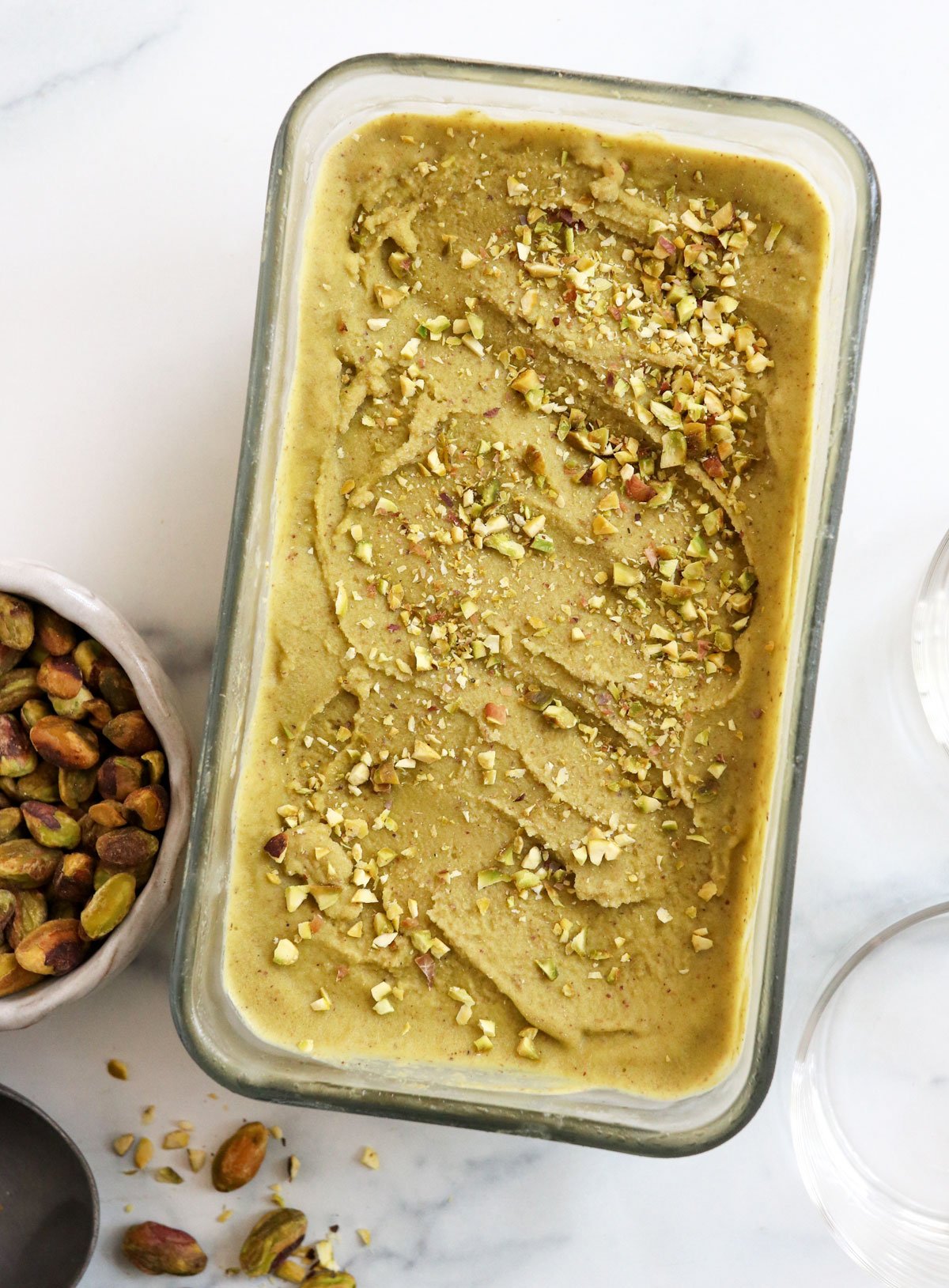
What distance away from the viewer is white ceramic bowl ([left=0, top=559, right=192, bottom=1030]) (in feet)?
4.85

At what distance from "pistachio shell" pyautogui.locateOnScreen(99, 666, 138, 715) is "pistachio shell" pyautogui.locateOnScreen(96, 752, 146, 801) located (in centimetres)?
8

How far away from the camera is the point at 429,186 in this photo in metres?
1.48

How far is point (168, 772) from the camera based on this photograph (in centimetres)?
152

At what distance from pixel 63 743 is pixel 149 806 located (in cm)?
14

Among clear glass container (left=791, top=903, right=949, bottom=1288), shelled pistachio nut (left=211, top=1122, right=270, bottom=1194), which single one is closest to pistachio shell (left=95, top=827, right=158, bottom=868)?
shelled pistachio nut (left=211, top=1122, right=270, bottom=1194)

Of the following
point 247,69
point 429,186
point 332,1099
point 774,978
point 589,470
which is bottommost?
point 332,1099

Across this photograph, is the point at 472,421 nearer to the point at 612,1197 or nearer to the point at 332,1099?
the point at 332,1099

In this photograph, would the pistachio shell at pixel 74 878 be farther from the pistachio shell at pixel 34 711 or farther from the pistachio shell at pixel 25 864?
the pistachio shell at pixel 34 711

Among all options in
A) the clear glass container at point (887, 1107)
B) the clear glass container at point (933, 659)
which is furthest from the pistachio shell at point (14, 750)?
the clear glass container at point (933, 659)

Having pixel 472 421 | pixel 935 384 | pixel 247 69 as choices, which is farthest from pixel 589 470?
pixel 247 69

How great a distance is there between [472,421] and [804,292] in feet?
1.46

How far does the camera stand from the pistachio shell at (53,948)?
148 cm

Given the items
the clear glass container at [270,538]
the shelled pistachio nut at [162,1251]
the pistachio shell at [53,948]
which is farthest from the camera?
the shelled pistachio nut at [162,1251]

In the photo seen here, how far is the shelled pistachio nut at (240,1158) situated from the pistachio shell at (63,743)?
1.92 feet
